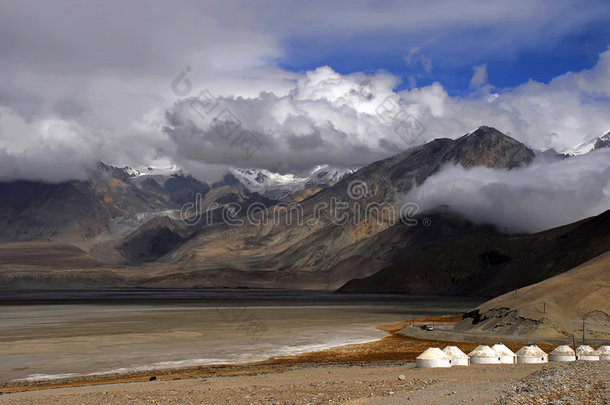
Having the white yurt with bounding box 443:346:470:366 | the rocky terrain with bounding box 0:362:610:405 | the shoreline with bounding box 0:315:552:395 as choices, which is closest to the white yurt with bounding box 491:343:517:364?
the white yurt with bounding box 443:346:470:366

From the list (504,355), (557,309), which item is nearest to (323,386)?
(504,355)

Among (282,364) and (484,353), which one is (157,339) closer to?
(282,364)

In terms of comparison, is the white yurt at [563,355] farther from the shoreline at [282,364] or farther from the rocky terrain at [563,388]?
the rocky terrain at [563,388]

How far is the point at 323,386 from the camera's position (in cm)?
3064

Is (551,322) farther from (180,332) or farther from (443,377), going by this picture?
(180,332)

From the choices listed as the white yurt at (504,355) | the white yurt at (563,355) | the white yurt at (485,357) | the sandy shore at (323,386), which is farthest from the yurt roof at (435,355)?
the white yurt at (563,355)

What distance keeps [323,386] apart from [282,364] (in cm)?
1794

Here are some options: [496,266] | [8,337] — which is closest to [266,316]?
[8,337]

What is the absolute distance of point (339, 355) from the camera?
5419 cm

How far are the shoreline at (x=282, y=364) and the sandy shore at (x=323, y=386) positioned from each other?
0.57 ft

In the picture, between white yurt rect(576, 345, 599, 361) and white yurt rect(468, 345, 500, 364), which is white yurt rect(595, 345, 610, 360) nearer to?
white yurt rect(576, 345, 599, 361)

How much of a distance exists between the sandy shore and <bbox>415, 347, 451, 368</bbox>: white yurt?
0.93m

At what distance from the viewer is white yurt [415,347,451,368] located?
1476 inches

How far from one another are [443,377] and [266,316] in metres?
71.0
